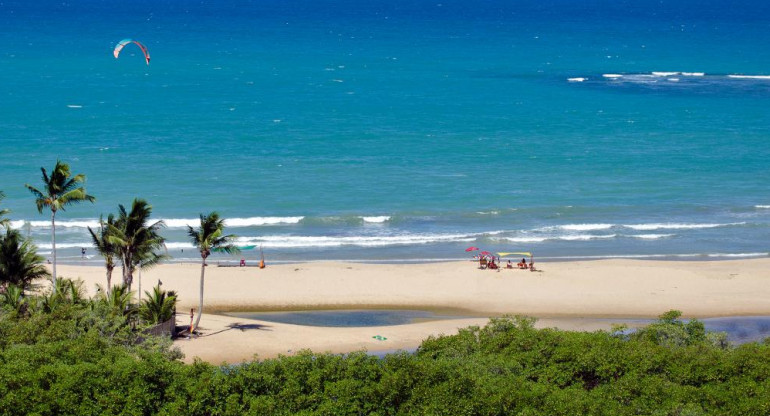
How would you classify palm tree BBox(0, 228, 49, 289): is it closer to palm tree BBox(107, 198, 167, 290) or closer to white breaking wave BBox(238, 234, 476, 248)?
palm tree BBox(107, 198, 167, 290)

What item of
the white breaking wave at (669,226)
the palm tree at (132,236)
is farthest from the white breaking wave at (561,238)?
the palm tree at (132,236)

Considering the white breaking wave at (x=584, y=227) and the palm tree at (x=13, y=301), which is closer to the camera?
the palm tree at (x=13, y=301)

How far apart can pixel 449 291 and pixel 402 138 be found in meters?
33.1

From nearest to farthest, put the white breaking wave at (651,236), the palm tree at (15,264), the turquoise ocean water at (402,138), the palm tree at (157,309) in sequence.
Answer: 1. the palm tree at (15,264)
2. the palm tree at (157,309)
3. the white breaking wave at (651,236)
4. the turquoise ocean water at (402,138)

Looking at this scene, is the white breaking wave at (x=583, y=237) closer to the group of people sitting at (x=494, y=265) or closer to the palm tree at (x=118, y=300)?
the group of people sitting at (x=494, y=265)

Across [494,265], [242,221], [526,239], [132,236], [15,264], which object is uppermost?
[242,221]

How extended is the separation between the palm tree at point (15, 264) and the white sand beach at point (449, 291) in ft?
19.6

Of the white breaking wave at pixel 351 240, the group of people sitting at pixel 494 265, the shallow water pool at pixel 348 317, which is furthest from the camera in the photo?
the white breaking wave at pixel 351 240

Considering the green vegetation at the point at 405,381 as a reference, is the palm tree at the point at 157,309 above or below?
above

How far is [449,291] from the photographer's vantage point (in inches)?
1629

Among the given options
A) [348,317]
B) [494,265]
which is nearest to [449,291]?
[494,265]

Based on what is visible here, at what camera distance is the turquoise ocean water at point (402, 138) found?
52875mm

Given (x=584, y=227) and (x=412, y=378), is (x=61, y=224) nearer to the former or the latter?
(x=584, y=227)

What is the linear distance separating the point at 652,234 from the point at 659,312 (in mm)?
14283
